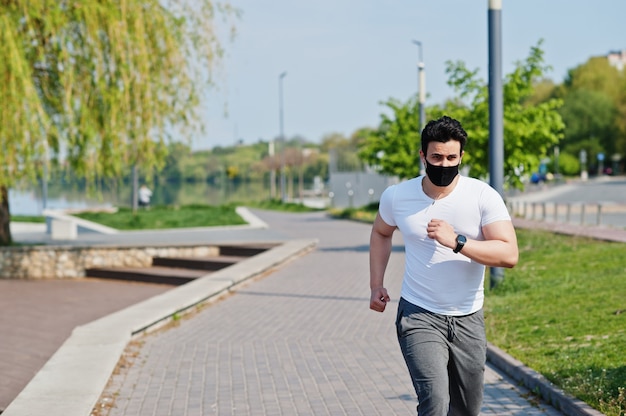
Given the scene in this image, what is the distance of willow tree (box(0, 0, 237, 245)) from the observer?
51.8ft

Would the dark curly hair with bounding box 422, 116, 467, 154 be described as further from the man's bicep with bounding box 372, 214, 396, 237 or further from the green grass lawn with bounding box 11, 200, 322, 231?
the green grass lawn with bounding box 11, 200, 322, 231

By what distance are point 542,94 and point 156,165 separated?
4174 inches

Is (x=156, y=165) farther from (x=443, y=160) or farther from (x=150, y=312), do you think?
(x=443, y=160)

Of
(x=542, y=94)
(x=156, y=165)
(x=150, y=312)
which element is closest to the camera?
(x=150, y=312)

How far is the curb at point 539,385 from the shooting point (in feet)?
21.4

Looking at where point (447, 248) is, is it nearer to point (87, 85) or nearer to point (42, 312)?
point (42, 312)

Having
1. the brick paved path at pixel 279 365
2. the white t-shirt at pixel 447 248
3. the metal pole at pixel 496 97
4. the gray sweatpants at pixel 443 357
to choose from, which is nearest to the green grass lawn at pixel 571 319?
the brick paved path at pixel 279 365

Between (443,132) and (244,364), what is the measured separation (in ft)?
16.3

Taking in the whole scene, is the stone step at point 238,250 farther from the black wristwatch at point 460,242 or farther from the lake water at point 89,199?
the black wristwatch at point 460,242

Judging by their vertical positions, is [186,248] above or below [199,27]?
below

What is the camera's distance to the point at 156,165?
18422mm

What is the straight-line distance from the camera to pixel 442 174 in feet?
14.5

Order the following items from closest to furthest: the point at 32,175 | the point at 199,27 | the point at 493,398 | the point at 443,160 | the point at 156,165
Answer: the point at 443,160, the point at 493,398, the point at 32,175, the point at 156,165, the point at 199,27

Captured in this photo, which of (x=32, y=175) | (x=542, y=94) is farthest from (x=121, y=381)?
(x=542, y=94)
